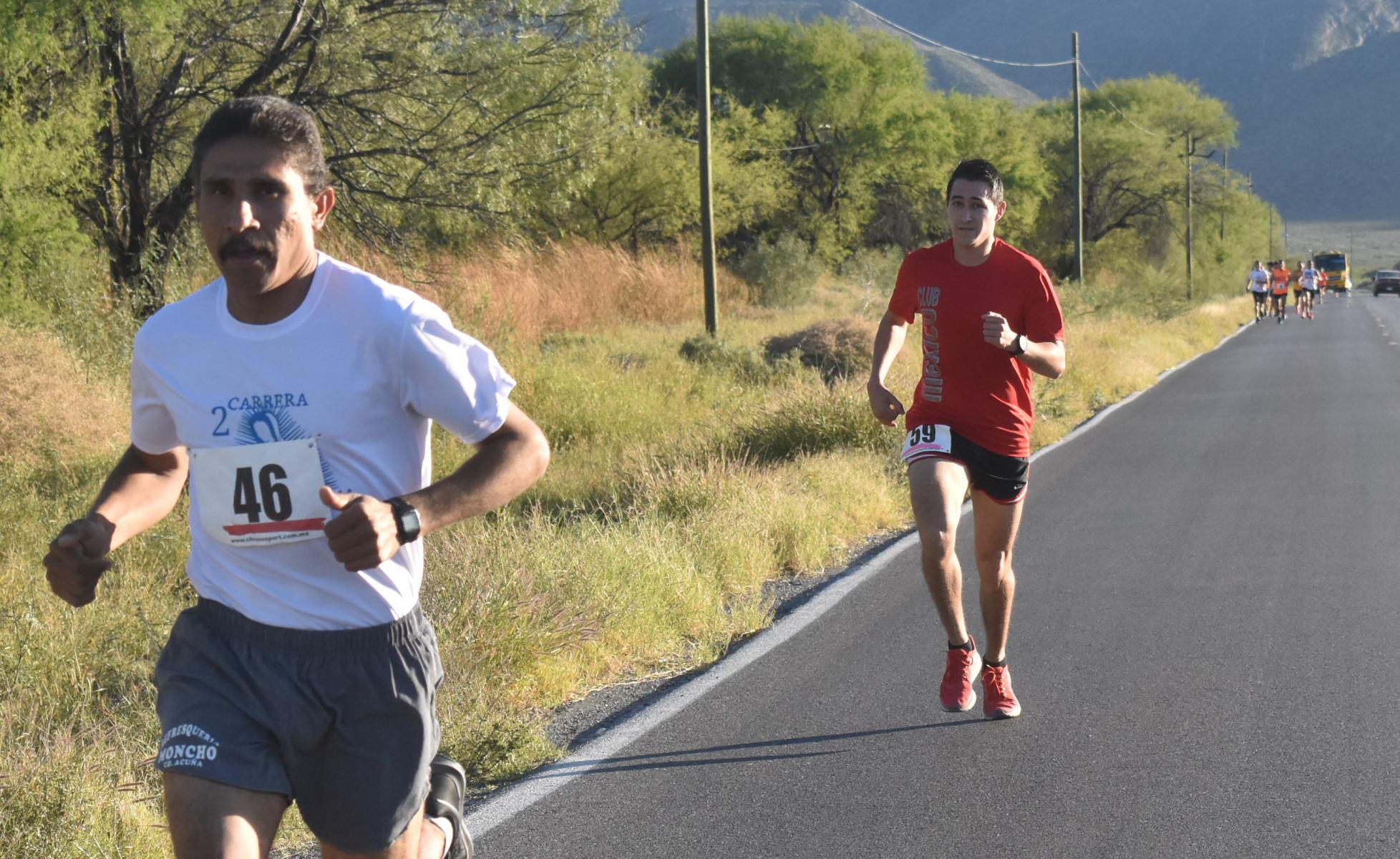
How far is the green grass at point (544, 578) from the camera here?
16.6ft

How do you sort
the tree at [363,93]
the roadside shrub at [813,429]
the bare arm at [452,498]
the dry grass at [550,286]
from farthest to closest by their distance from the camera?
the dry grass at [550,286] → the tree at [363,93] → the roadside shrub at [813,429] → the bare arm at [452,498]

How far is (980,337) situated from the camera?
19.3 ft

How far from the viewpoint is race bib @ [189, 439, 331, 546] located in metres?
2.98

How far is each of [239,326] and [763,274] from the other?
3562cm

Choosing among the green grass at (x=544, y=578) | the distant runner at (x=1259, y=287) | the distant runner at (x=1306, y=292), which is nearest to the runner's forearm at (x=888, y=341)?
the green grass at (x=544, y=578)

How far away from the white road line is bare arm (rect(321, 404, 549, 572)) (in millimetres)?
2124

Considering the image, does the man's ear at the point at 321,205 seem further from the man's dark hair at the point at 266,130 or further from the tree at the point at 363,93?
the tree at the point at 363,93

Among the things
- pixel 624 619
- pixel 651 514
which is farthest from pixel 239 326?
pixel 651 514

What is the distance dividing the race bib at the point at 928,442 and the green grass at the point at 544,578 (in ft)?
5.21

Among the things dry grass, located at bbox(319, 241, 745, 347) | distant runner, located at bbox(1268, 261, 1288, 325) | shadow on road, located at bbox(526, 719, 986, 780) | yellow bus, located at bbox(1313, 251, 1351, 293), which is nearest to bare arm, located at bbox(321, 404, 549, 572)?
shadow on road, located at bbox(526, 719, 986, 780)

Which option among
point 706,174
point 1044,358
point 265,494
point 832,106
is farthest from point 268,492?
point 832,106

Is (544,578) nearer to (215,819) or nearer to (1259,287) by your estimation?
(215,819)

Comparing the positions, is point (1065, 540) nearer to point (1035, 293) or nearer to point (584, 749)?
point (1035, 293)

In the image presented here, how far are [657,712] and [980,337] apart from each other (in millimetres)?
1877
